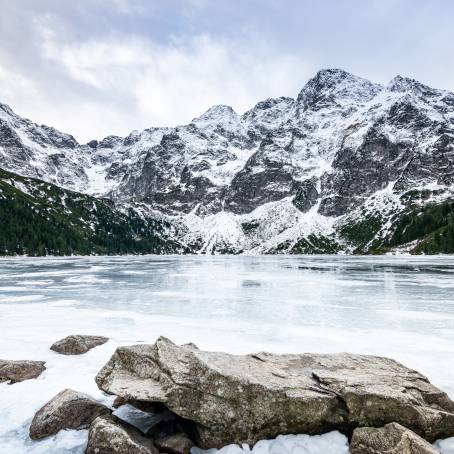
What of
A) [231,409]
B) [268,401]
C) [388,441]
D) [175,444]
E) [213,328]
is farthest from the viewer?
[213,328]

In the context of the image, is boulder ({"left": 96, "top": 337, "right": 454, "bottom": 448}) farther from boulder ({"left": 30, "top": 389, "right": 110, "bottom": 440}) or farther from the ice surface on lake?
boulder ({"left": 30, "top": 389, "right": 110, "bottom": 440})

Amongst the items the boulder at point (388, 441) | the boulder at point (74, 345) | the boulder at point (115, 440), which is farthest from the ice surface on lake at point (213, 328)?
the boulder at point (115, 440)

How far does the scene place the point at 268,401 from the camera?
9.42m

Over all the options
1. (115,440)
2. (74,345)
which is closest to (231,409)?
(115,440)

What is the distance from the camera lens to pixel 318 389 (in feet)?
32.6

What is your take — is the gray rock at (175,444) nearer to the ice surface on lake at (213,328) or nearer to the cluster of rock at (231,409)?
the cluster of rock at (231,409)

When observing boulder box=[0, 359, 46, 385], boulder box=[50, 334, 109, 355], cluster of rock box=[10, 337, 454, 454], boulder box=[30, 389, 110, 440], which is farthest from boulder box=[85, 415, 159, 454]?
boulder box=[50, 334, 109, 355]

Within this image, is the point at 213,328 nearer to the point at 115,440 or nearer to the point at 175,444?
the point at 175,444

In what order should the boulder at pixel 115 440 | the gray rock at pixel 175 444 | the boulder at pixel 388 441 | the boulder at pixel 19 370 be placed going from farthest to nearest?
the boulder at pixel 19 370 < the gray rock at pixel 175 444 < the boulder at pixel 115 440 < the boulder at pixel 388 441

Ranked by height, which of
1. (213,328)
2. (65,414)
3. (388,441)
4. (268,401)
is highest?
(268,401)

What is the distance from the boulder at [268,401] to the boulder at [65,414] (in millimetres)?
706

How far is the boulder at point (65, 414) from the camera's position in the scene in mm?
9766

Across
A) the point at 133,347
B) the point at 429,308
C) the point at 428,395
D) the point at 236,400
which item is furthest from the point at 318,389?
the point at 429,308

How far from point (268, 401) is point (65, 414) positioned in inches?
208
